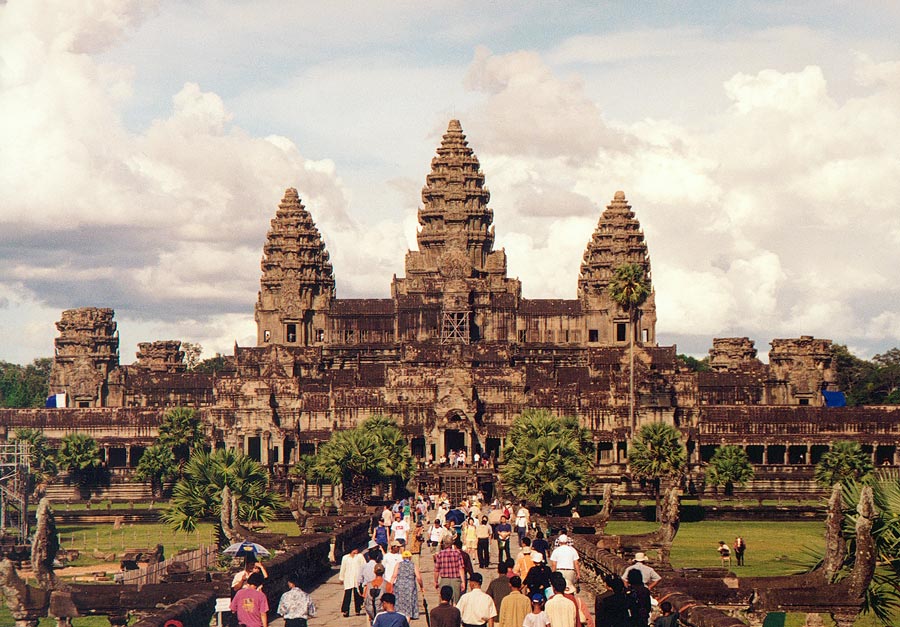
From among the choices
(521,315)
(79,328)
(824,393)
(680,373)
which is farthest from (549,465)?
(79,328)

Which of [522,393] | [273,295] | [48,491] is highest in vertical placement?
[273,295]

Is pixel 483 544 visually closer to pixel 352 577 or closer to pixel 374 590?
pixel 352 577

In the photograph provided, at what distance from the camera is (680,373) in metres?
156

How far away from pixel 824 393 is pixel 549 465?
95.0 m

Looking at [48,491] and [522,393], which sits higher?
[522,393]

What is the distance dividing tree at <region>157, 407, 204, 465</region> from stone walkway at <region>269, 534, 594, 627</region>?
236 feet

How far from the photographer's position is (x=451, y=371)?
14062cm

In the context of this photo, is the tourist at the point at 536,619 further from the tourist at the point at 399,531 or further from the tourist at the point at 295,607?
the tourist at the point at 399,531

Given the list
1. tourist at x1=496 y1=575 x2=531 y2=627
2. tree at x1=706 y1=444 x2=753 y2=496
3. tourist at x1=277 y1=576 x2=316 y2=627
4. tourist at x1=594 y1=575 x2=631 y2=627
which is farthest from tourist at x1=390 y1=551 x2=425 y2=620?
tree at x1=706 y1=444 x2=753 y2=496

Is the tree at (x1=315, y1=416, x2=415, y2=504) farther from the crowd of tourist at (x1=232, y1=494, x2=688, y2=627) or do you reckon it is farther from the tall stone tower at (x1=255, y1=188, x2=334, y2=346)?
the tall stone tower at (x1=255, y1=188, x2=334, y2=346)

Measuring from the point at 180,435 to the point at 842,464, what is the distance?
53.1 m

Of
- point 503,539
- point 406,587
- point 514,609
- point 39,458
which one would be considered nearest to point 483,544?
point 503,539

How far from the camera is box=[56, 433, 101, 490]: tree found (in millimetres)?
131750

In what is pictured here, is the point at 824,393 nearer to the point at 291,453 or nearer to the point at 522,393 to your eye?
the point at 522,393
